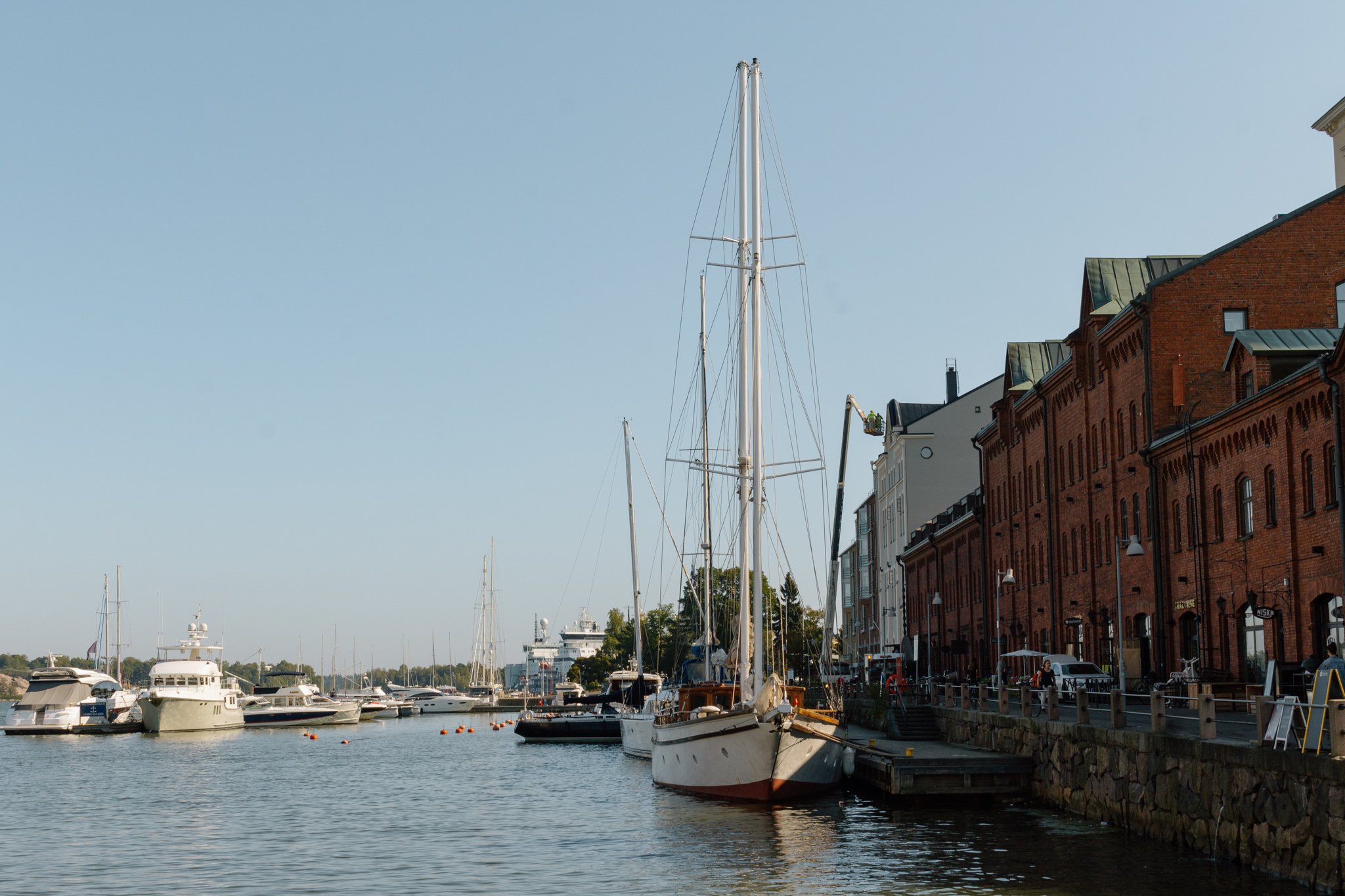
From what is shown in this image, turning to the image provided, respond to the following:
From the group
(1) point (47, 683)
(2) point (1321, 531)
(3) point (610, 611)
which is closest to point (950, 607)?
(2) point (1321, 531)

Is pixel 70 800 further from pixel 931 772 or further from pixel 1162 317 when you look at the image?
pixel 1162 317

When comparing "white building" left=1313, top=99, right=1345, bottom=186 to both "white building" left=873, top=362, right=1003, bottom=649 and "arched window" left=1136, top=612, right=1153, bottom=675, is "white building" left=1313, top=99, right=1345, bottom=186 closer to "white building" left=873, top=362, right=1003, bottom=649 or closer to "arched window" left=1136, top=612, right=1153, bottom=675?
"arched window" left=1136, top=612, right=1153, bottom=675

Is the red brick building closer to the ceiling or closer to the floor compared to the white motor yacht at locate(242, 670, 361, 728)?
closer to the ceiling

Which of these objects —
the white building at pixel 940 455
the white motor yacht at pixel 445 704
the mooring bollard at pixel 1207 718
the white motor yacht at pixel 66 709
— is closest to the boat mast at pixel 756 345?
the mooring bollard at pixel 1207 718

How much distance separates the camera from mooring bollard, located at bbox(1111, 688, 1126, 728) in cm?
2994

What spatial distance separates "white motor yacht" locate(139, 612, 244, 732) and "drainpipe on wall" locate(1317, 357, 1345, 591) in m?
86.3

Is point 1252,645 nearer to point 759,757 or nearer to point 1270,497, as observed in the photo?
point 1270,497

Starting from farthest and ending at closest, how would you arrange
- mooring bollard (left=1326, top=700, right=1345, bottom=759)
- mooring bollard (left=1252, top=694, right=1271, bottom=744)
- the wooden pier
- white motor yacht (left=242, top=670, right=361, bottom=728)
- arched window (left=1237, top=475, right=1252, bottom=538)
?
white motor yacht (left=242, top=670, right=361, bottom=728) → arched window (left=1237, top=475, right=1252, bottom=538) → the wooden pier → mooring bollard (left=1252, top=694, right=1271, bottom=744) → mooring bollard (left=1326, top=700, right=1345, bottom=759)

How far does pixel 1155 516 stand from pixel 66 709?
86186mm

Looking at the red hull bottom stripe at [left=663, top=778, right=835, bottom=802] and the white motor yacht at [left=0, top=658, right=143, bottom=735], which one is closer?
the red hull bottom stripe at [left=663, top=778, right=835, bottom=802]

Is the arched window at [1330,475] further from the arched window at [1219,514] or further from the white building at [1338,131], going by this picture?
the white building at [1338,131]

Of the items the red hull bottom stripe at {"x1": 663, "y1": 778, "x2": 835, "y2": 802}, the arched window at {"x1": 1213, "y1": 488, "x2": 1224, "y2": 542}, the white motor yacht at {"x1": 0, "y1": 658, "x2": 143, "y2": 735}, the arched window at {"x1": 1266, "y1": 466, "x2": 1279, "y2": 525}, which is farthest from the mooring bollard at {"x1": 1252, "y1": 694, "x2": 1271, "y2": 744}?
the white motor yacht at {"x1": 0, "y1": 658, "x2": 143, "y2": 735}

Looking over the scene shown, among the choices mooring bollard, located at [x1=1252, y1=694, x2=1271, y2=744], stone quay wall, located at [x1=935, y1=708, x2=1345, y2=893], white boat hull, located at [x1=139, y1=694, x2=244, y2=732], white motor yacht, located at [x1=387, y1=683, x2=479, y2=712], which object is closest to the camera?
stone quay wall, located at [x1=935, y1=708, x2=1345, y2=893]

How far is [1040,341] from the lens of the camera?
67.9m
